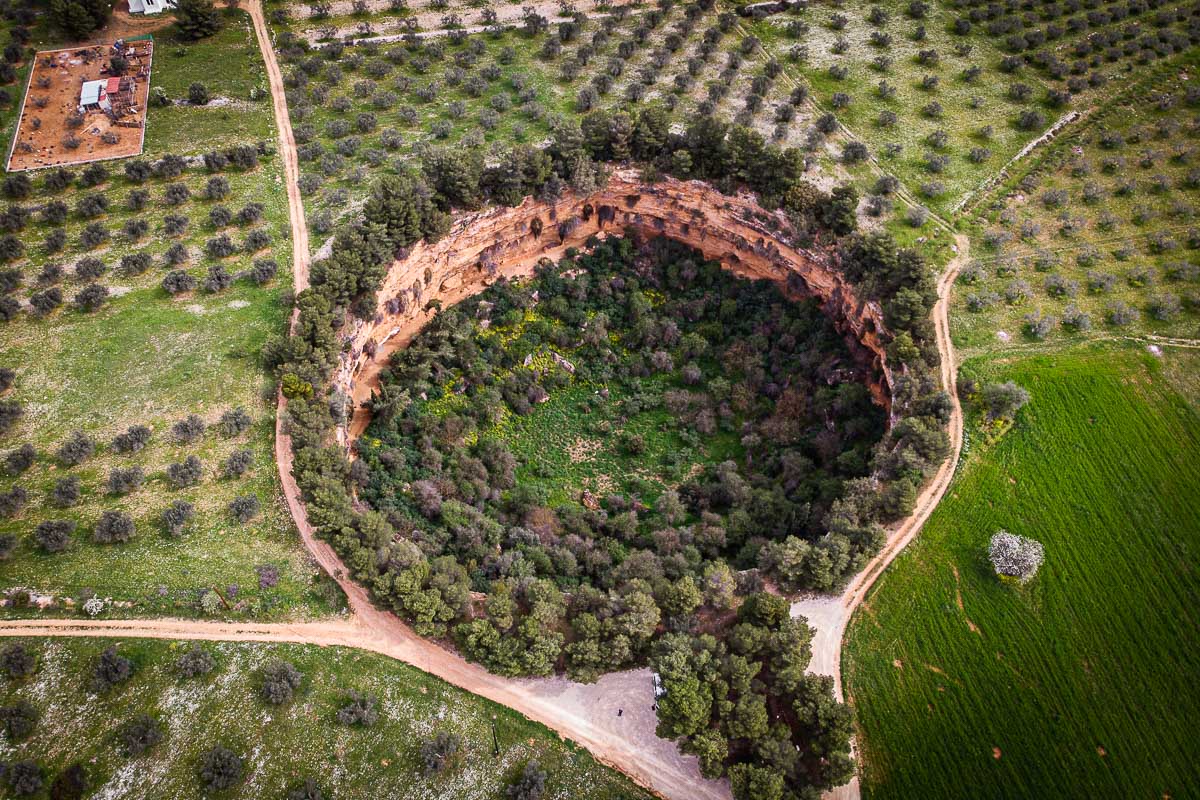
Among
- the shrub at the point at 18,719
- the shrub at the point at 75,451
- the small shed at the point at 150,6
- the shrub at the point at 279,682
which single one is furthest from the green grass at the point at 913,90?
the shrub at the point at 18,719

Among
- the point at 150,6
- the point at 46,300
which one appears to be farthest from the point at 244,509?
the point at 150,6

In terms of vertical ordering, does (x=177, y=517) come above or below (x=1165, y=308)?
below

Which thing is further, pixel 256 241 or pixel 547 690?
pixel 256 241

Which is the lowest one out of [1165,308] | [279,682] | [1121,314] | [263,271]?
[279,682]

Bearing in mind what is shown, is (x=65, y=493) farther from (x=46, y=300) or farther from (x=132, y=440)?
(x=46, y=300)

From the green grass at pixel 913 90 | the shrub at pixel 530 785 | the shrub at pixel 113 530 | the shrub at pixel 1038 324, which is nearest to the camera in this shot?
the shrub at pixel 530 785

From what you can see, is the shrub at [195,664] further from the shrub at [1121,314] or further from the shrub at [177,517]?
the shrub at [1121,314]

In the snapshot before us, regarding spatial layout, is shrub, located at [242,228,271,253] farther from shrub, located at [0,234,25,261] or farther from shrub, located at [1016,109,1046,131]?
shrub, located at [1016,109,1046,131]

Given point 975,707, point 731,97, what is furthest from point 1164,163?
point 975,707
